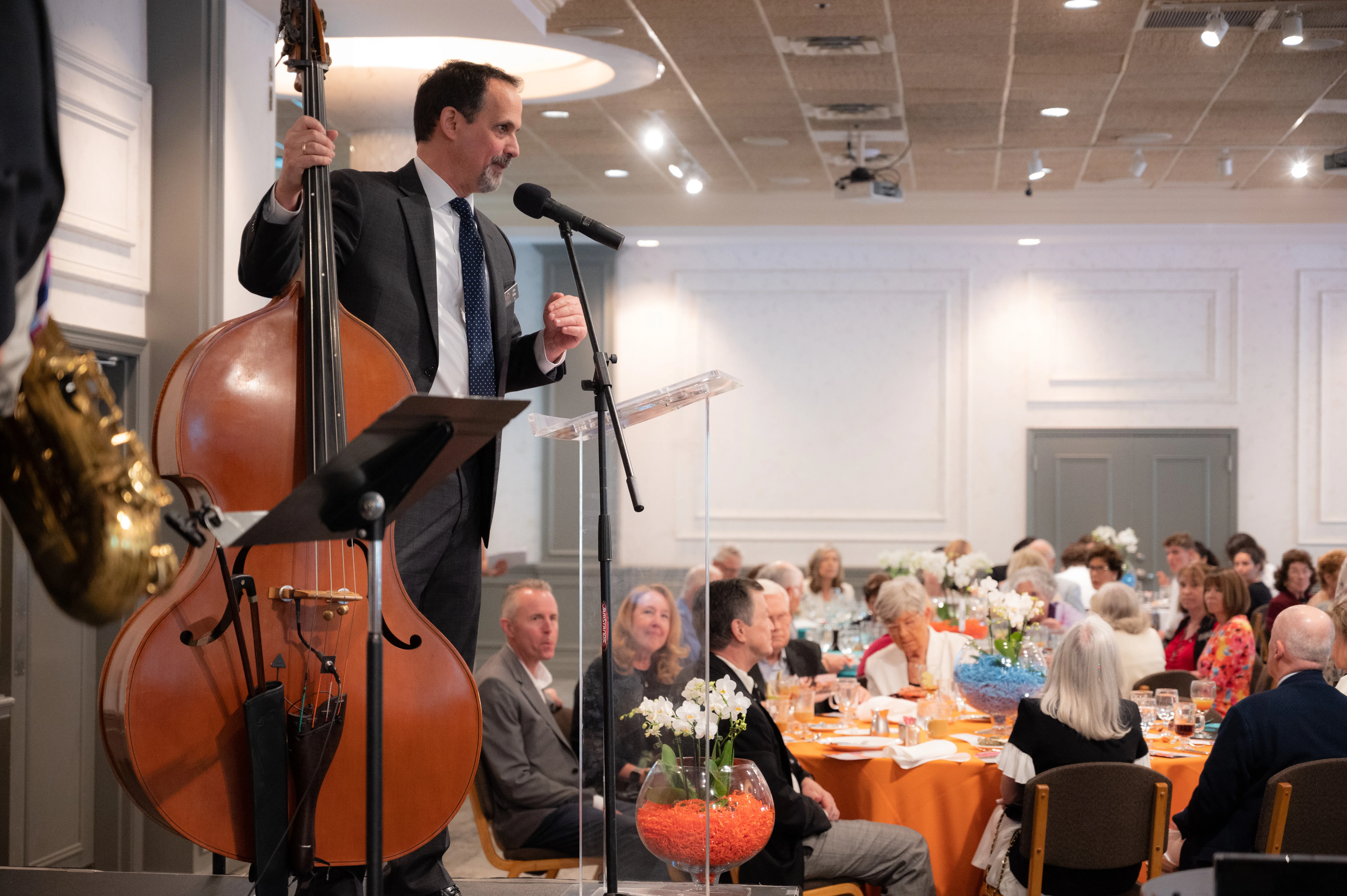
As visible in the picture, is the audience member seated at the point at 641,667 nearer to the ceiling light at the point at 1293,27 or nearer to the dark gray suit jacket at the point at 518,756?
the dark gray suit jacket at the point at 518,756

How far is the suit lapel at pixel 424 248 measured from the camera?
221 centimetres

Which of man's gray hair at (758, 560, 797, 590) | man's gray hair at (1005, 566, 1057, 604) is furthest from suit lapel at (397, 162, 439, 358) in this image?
man's gray hair at (1005, 566, 1057, 604)

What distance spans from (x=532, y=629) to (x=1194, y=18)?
4343mm

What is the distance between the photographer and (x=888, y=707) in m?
4.25

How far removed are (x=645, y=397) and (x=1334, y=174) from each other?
26.4 ft

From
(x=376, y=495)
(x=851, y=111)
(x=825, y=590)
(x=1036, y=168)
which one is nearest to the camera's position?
(x=376, y=495)

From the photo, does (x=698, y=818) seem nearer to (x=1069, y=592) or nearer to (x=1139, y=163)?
(x=1069, y=592)

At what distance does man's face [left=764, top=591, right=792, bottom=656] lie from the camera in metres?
4.53

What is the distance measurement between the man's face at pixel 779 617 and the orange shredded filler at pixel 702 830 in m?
2.01

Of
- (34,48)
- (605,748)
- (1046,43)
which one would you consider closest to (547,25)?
(1046,43)

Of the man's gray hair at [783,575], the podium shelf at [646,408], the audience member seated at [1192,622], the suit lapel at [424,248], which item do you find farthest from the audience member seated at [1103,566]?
the suit lapel at [424,248]

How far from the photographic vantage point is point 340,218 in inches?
85.0

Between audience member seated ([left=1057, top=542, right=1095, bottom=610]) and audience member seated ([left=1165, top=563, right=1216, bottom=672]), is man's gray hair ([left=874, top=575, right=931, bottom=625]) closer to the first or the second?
audience member seated ([left=1165, top=563, right=1216, bottom=672])

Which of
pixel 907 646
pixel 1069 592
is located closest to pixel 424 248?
pixel 907 646
